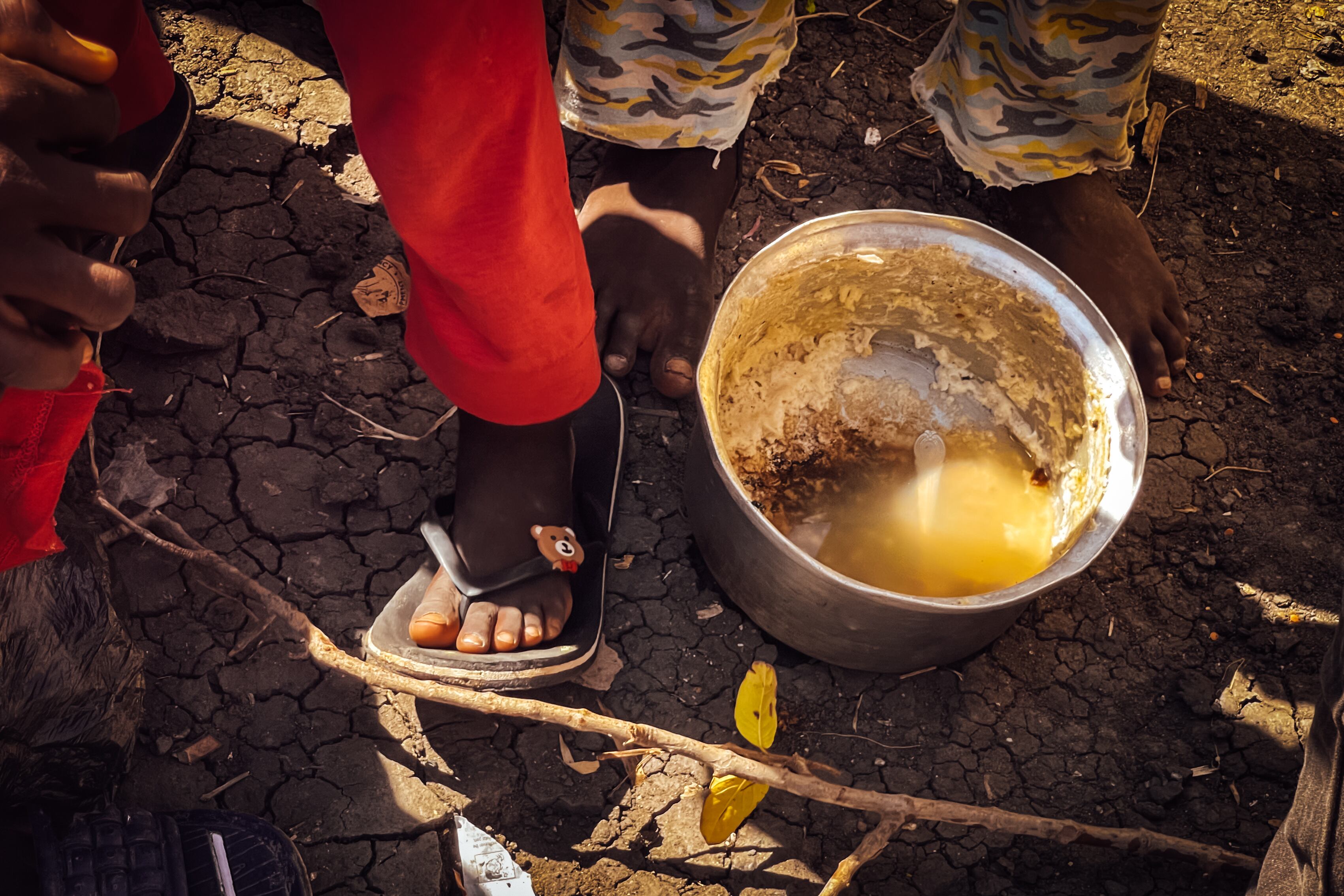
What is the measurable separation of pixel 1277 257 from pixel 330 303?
8.61 ft

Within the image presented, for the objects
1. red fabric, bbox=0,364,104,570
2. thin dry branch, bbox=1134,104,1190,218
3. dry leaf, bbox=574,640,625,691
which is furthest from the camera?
thin dry branch, bbox=1134,104,1190,218

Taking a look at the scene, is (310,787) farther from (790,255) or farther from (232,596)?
(790,255)

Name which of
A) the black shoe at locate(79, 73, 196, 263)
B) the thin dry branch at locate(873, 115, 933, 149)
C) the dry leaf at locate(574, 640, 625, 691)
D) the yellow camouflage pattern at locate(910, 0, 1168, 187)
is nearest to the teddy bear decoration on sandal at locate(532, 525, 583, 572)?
the dry leaf at locate(574, 640, 625, 691)

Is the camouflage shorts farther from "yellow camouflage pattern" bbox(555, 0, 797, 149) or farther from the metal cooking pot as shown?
the metal cooking pot

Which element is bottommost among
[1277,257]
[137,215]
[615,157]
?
[1277,257]

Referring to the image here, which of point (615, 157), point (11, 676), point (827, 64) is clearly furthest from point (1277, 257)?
point (11, 676)

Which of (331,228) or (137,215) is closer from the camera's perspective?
(137,215)

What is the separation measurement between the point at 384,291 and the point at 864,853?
171 cm

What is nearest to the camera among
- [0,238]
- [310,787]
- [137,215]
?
[0,238]

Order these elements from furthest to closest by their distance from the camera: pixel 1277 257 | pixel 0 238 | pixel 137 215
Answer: pixel 1277 257, pixel 137 215, pixel 0 238

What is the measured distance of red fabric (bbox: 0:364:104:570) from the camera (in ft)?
3.63

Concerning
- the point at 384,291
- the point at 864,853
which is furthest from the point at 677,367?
the point at 864,853

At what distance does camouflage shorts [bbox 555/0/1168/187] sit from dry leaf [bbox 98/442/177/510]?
126 centimetres

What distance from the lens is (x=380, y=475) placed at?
6.34ft
